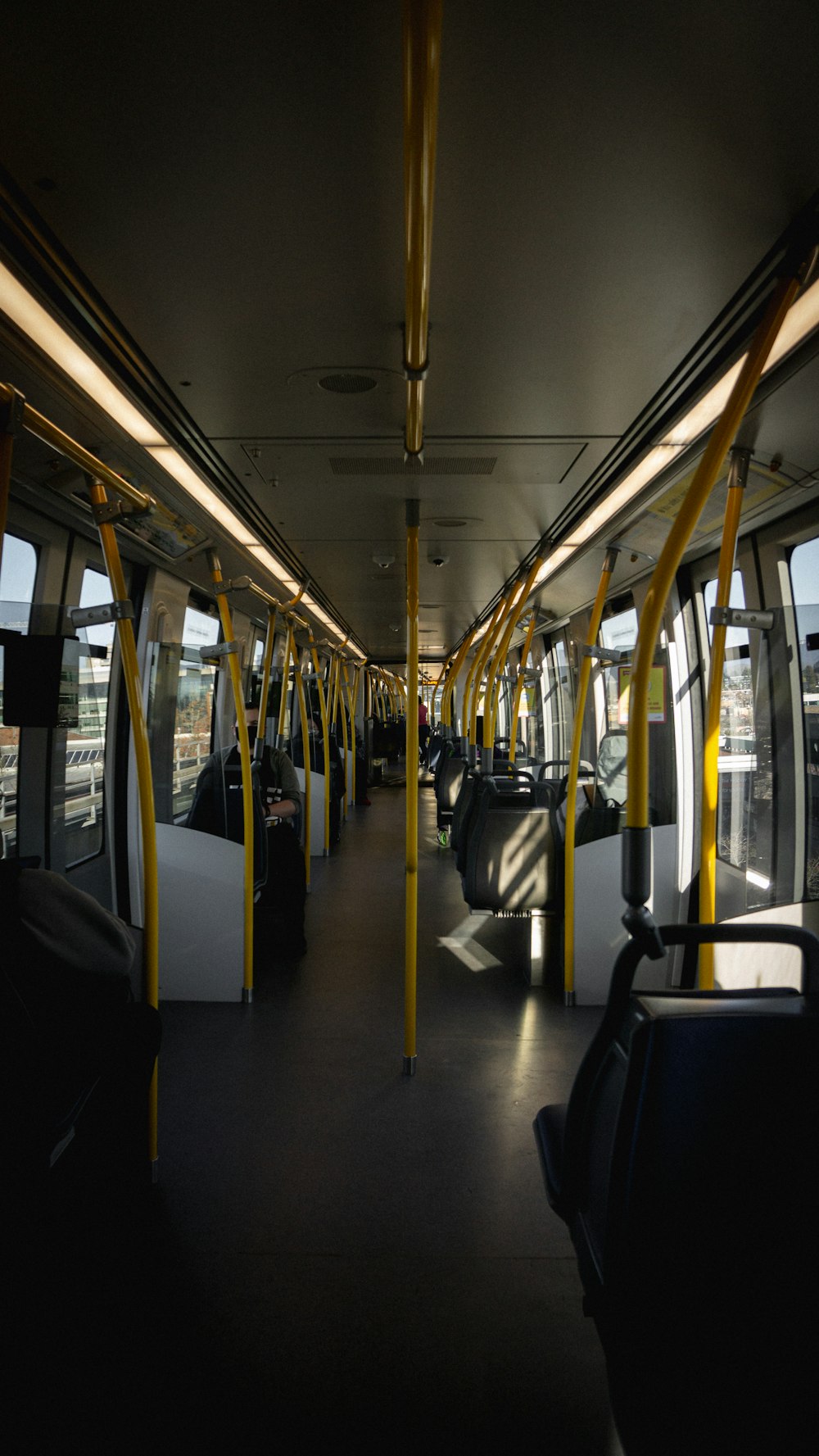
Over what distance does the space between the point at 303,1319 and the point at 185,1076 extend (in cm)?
162

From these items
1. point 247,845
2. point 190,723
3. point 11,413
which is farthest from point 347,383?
point 190,723

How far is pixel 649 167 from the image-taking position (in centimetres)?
163

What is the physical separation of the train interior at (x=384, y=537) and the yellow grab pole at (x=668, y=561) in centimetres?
2

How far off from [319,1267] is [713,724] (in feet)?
7.28

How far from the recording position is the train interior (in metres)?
1.41

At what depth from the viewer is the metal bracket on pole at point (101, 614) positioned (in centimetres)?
264

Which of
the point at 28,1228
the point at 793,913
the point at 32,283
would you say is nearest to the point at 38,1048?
the point at 28,1228

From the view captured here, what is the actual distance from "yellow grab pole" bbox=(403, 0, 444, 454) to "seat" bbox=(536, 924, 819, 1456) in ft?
5.30

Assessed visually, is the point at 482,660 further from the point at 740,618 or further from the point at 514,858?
the point at 740,618

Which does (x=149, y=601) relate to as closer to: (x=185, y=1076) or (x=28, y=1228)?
(x=185, y=1076)

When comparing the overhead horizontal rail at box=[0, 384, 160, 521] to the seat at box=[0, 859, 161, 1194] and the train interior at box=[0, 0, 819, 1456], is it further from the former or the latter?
the seat at box=[0, 859, 161, 1194]

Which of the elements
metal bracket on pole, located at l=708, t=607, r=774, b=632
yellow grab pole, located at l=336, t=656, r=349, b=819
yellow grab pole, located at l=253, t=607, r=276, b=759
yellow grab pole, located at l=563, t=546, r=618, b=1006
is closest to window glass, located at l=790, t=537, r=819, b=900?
metal bracket on pole, located at l=708, t=607, r=774, b=632

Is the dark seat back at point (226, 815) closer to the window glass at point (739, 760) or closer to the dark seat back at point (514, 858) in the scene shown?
the dark seat back at point (514, 858)

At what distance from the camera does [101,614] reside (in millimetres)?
2662
